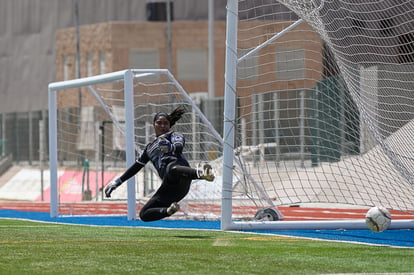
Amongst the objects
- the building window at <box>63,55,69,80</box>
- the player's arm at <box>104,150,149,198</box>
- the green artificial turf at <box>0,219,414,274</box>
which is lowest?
the green artificial turf at <box>0,219,414,274</box>

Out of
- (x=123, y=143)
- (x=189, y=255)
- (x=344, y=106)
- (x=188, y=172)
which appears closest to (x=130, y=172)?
(x=188, y=172)

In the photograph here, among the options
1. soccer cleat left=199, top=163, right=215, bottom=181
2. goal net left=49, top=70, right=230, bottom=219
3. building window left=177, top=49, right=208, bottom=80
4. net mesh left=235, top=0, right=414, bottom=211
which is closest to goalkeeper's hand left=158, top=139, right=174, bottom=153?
goal net left=49, top=70, right=230, bottom=219

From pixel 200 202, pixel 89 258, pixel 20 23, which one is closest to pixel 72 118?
pixel 200 202

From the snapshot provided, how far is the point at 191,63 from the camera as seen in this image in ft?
177

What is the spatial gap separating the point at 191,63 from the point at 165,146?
40.6 metres

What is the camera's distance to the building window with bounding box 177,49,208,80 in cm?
5369

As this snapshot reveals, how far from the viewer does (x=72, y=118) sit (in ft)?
99.2

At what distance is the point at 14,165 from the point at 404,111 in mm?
22445

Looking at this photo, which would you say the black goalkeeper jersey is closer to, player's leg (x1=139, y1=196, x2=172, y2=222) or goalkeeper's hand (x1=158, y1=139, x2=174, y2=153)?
goalkeeper's hand (x1=158, y1=139, x2=174, y2=153)

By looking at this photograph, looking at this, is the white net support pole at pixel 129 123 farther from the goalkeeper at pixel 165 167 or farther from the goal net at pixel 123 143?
the goalkeeper at pixel 165 167

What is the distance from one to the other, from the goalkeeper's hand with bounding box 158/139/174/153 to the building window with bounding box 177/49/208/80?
4028cm

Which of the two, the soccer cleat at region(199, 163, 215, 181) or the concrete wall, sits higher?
the concrete wall

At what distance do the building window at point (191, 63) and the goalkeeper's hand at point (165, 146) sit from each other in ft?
132

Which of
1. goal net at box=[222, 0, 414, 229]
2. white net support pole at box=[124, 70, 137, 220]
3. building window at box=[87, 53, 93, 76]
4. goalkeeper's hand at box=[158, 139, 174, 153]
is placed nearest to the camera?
goalkeeper's hand at box=[158, 139, 174, 153]
